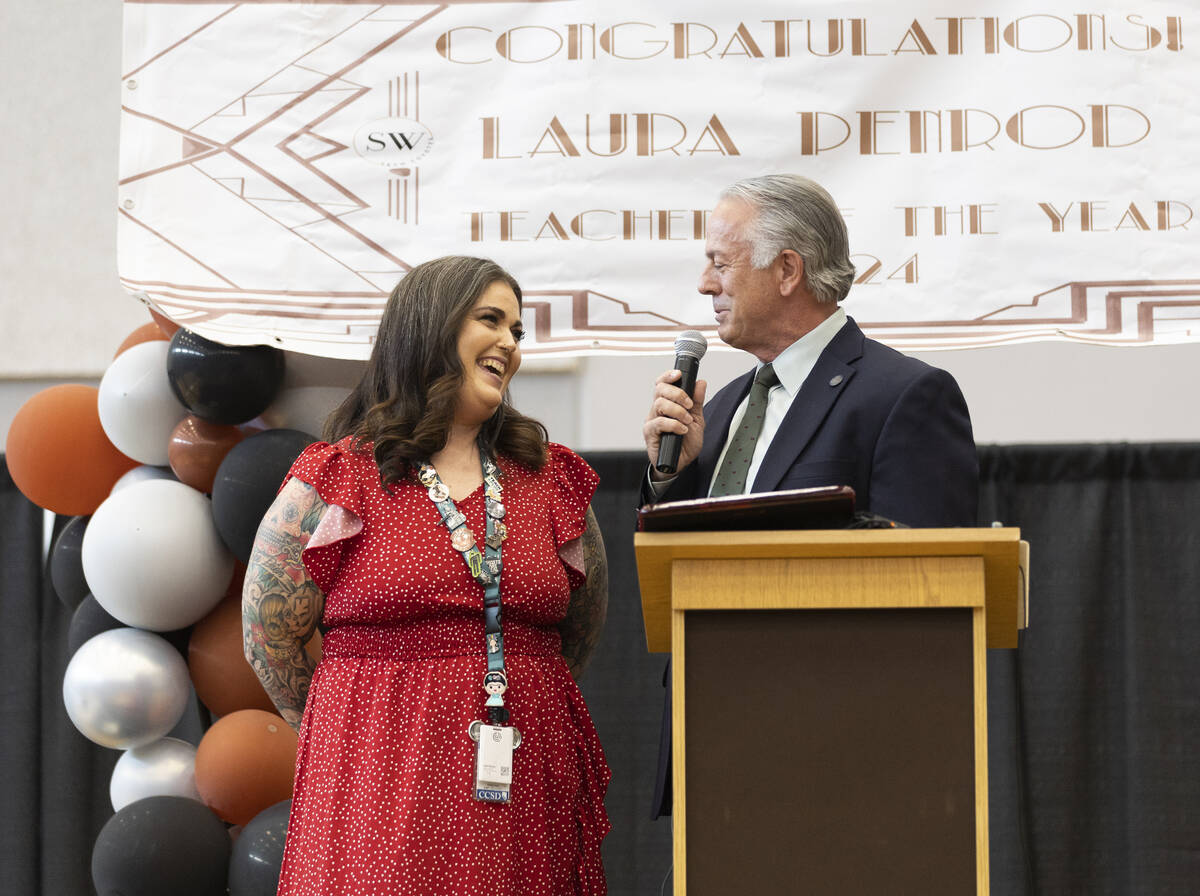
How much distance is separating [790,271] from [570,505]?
1.96ft

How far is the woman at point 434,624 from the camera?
2076 millimetres

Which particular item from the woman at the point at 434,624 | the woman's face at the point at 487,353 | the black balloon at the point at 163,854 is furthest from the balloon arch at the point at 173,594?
the woman's face at the point at 487,353

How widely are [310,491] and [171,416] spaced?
3.79 feet

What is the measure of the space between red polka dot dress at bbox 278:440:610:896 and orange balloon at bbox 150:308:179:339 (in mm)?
1172

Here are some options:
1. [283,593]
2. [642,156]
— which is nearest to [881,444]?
[283,593]

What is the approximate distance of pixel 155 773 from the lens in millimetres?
3174

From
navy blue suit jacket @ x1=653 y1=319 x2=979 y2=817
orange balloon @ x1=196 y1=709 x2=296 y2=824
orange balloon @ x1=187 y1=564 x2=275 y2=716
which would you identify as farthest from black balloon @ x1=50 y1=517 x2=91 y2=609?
navy blue suit jacket @ x1=653 y1=319 x2=979 y2=817

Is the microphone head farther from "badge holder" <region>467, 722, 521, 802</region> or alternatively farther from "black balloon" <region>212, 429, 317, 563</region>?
"black balloon" <region>212, 429, 317, 563</region>

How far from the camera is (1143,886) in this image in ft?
11.0

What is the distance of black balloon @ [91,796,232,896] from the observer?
9.50ft

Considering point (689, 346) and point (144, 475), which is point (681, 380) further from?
point (144, 475)

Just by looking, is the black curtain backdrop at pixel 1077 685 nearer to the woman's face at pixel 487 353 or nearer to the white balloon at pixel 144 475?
the white balloon at pixel 144 475

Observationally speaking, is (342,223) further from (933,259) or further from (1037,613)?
(1037,613)

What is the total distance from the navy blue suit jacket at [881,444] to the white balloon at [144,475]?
1519 millimetres
